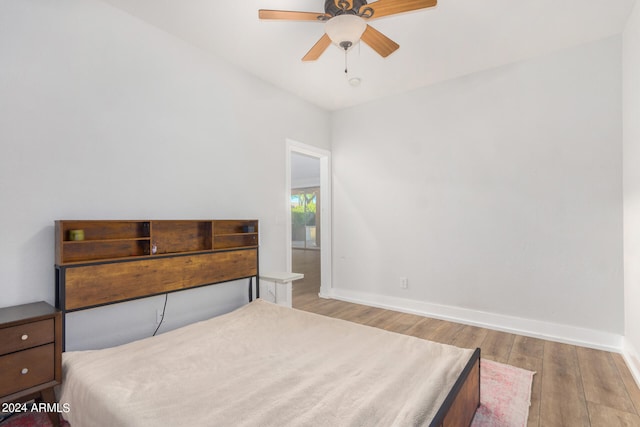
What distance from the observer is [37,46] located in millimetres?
2072

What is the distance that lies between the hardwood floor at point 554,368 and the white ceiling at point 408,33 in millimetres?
2831

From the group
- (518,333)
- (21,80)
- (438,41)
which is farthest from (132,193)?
(518,333)

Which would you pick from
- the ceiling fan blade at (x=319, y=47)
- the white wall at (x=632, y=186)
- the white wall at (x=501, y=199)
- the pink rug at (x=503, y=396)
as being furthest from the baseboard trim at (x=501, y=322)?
the ceiling fan blade at (x=319, y=47)

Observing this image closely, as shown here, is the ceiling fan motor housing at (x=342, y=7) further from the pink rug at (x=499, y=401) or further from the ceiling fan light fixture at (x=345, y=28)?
the pink rug at (x=499, y=401)

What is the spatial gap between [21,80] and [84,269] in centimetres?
128

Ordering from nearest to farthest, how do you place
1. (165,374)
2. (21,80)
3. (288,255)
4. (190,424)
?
1. (190,424)
2. (165,374)
3. (21,80)
4. (288,255)

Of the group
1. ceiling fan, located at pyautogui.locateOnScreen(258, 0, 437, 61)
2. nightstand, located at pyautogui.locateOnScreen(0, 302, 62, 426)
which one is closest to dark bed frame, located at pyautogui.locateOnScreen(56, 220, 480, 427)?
nightstand, located at pyautogui.locateOnScreen(0, 302, 62, 426)

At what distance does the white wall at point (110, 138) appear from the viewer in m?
1.99

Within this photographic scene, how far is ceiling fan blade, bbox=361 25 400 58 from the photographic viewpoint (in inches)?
84.5

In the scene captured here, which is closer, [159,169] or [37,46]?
[37,46]

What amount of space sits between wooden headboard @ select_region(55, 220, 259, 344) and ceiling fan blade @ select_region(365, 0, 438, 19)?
2.16m

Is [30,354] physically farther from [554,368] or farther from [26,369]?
→ [554,368]

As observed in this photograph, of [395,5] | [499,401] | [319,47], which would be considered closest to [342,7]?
[395,5]

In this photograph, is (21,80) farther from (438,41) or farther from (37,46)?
(438,41)
